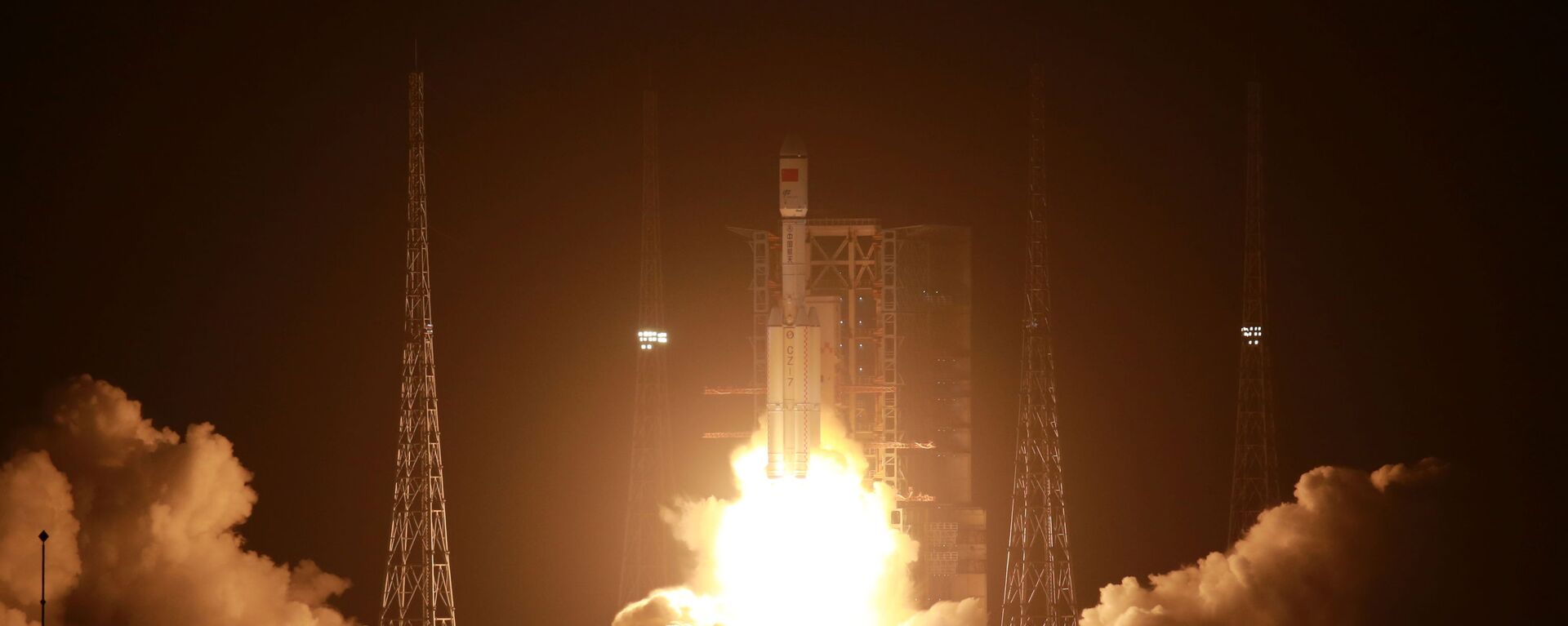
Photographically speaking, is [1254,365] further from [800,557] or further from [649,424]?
[649,424]

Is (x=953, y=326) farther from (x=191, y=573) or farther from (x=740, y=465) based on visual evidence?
(x=191, y=573)

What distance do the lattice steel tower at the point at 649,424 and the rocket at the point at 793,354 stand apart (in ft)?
13.8

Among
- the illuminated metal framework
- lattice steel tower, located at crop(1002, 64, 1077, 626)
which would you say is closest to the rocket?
lattice steel tower, located at crop(1002, 64, 1077, 626)

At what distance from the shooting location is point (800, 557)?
139 ft

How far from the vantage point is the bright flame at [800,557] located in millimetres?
42094

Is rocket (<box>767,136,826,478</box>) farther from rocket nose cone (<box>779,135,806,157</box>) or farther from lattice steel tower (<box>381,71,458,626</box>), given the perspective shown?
lattice steel tower (<box>381,71,458,626</box>)

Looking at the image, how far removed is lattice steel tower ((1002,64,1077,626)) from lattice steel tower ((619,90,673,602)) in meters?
6.70

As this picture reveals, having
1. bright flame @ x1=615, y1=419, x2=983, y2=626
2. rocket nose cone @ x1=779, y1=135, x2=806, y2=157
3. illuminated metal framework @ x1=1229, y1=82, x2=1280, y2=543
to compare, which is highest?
rocket nose cone @ x1=779, y1=135, x2=806, y2=157

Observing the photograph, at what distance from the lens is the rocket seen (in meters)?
41.1

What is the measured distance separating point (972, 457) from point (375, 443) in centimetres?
1229

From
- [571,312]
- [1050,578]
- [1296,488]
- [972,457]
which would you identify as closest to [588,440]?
[571,312]

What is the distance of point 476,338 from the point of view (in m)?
51.7

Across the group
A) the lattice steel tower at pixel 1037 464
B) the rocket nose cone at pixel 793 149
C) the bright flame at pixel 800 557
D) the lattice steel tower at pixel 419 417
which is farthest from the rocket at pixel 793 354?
the lattice steel tower at pixel 419 417

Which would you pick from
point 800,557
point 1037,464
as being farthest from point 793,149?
point 1037,464
